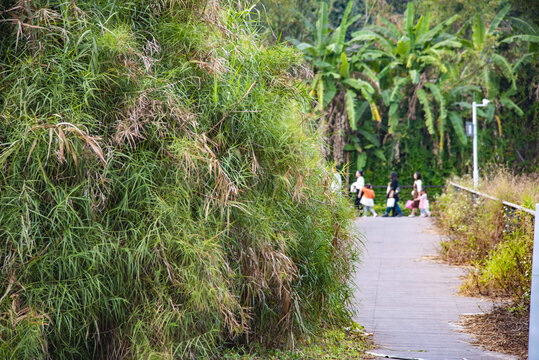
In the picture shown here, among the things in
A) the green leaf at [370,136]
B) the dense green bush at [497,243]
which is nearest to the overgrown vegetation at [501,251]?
the dense green bush at [497,243]

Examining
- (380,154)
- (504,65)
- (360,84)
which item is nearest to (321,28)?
(360,84)

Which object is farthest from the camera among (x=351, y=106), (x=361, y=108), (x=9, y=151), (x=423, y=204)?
(x=361, y=108)

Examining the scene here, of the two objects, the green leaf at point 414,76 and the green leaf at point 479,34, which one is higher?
the green leaf at point 479,34

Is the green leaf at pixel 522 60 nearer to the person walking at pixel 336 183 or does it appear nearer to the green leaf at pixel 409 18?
the green leaf at pixel 409 18

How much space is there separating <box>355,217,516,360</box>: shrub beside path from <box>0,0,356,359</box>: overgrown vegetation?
115 cm

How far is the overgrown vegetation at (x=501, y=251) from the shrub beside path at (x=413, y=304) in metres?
0.28

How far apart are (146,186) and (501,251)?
5.57 metres

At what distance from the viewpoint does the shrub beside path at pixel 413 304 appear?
578 centimetres

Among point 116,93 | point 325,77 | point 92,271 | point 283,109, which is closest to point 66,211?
point 92,271

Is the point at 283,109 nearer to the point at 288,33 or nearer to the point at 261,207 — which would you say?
the point at 261,207

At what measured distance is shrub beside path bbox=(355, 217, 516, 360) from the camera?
5.78m

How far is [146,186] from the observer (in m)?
4.31

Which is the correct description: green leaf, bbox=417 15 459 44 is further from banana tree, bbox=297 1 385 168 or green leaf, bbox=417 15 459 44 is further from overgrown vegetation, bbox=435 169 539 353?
overgrown vegetation, bbox=435 169 539 353

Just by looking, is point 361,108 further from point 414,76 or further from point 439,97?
point 439,97
